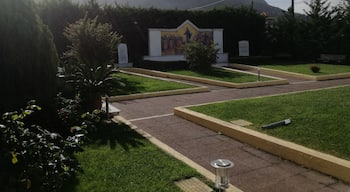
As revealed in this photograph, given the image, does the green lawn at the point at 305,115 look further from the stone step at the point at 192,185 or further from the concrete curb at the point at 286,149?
the stone step at the point at 192,185

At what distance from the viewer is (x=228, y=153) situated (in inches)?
235

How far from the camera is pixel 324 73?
1750 cm

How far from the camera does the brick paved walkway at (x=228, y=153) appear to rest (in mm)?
4648

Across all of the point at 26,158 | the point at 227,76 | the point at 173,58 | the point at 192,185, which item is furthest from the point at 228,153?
the point at 173,58

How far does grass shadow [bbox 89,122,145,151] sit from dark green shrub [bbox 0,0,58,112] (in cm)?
122

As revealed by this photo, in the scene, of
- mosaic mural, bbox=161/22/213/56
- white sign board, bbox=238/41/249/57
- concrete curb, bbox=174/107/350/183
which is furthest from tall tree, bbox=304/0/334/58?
concrete curb, bbox=174/107/350/183

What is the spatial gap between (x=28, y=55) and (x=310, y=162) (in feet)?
14.9

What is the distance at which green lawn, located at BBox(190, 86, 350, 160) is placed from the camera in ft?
18.9

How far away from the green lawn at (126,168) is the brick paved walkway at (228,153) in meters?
0.64

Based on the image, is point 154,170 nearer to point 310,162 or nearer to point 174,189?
point 174,189

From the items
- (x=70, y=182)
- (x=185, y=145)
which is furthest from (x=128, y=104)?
(x=70, y=182)

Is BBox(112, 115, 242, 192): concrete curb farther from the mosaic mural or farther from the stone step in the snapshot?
the mosaic mural

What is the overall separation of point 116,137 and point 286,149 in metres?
3.07

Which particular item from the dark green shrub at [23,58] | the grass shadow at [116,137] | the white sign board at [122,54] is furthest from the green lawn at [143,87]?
the white sign board at [122,54]
